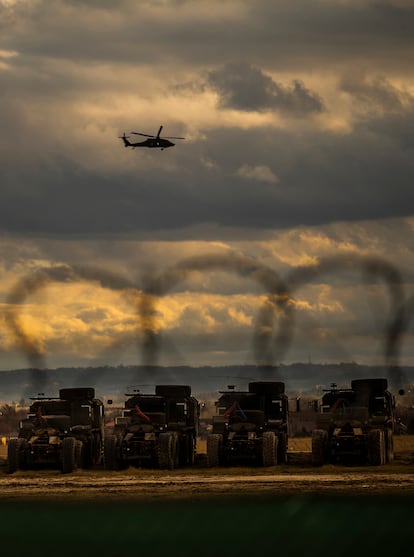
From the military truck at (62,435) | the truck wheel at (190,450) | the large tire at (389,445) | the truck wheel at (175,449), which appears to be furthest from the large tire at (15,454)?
the large tire at (389,445)

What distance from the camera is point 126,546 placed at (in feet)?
161

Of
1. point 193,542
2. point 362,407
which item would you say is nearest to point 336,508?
point 193,542

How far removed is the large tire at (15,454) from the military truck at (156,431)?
418 cm

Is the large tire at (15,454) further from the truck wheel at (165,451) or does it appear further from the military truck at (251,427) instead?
the military truck at (251,427)

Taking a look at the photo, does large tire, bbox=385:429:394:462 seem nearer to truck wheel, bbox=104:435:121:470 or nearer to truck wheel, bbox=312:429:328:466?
truck wheel, bbox=312:429:328:466

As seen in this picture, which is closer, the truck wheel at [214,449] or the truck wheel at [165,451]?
the truck wheel at [165,451]

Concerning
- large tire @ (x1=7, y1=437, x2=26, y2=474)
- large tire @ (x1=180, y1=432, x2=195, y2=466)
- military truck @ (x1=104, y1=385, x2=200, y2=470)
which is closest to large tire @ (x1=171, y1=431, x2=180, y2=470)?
military truck @ (x1=104, y1=385, x2=200, y2=470)

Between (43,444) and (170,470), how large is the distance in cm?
640

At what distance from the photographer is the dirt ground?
207ft

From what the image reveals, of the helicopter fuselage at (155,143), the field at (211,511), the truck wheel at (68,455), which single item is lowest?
the field at (211,511)

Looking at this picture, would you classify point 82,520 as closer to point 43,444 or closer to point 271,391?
point 43,444

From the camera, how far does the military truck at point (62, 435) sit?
73.7 metres

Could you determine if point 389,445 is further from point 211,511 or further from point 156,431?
point 211,511

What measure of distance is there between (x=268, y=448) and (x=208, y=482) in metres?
6.38
